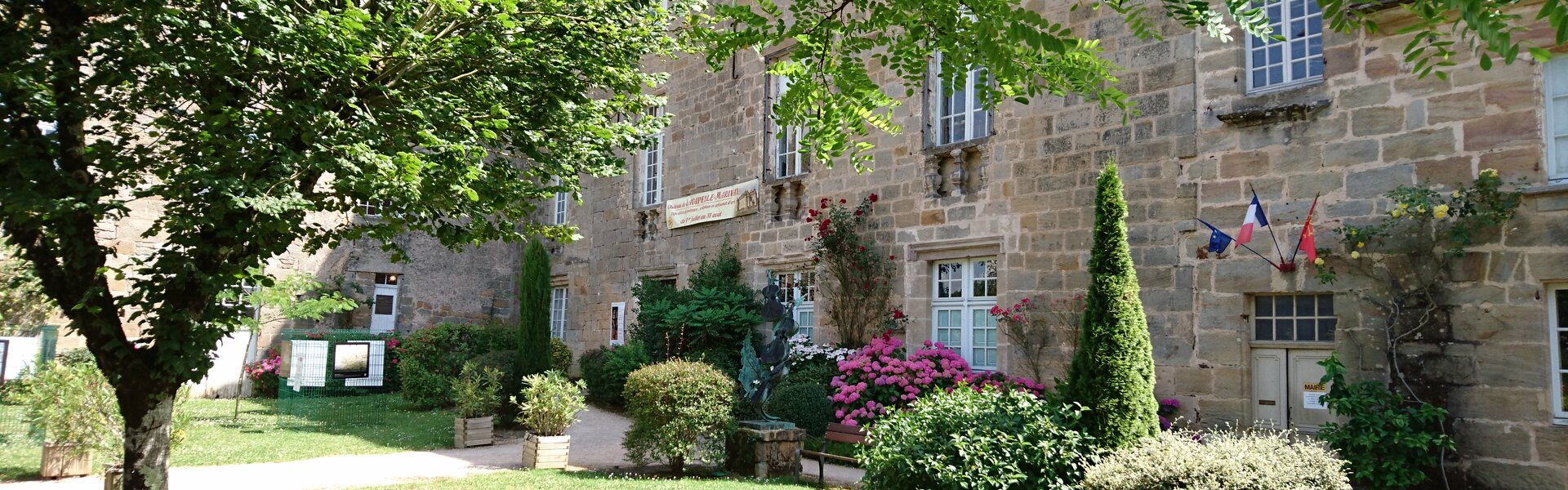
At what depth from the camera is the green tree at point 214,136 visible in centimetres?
499

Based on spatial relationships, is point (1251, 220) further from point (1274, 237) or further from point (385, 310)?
point (385, 310)

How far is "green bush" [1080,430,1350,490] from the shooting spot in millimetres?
5520

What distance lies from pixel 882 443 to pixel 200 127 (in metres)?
4.83

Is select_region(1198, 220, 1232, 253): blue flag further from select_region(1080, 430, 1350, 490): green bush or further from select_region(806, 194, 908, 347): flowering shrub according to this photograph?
select_region(806, 194, 908, 347): flowering shrub

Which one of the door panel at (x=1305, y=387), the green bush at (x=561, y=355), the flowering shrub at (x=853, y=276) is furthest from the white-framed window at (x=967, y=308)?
the green bush at (x=561, y=355)

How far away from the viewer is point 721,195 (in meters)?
15.2

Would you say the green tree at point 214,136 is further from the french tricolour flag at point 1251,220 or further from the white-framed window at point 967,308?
the white-framed window at point 967,308

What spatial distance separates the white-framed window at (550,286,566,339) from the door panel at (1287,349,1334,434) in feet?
45.8

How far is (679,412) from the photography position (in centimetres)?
873

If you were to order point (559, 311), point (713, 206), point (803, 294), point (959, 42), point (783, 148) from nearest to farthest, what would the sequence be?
point (959, 42), point (803, 294), point (783, 148), point (713, 206), point (559, 311)

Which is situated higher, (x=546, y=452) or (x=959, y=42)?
(x=959, y=42)

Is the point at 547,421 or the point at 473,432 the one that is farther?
the point at 473,432

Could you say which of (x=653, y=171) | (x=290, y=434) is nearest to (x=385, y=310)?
(x=653, y=171)

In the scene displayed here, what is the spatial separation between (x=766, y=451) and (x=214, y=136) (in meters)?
5.14
